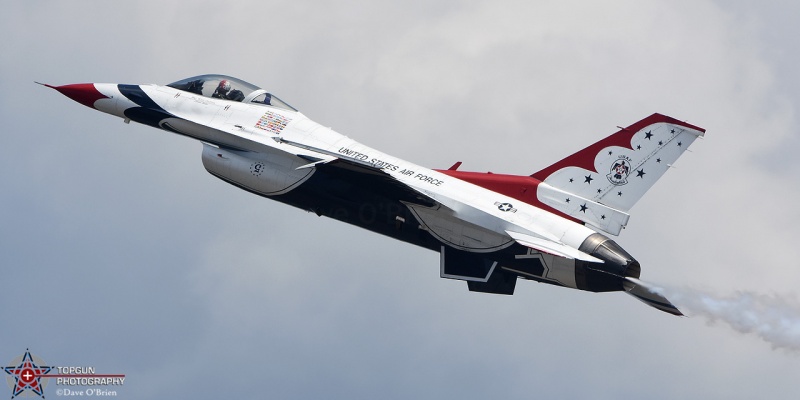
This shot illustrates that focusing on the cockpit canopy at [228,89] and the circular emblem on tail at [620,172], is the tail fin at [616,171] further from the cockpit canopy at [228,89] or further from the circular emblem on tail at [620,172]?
the cockpit canopy at [228,89]

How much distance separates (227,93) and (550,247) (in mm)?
8426

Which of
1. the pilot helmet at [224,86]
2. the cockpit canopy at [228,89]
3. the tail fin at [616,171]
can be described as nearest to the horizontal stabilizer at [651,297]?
the tail fin at [616,171]

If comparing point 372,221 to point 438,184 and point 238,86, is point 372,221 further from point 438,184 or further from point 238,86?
point 238,86

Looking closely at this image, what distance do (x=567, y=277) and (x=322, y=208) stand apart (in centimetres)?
521

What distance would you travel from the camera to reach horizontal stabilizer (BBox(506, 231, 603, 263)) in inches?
964

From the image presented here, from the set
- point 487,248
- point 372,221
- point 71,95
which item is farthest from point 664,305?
point 71,95

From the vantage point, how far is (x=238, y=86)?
95.8ft

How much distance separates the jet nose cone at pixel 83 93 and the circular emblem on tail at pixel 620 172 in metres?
11.1

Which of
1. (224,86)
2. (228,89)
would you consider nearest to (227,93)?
(228,89)

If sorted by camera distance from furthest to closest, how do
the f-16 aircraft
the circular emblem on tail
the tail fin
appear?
1. the circular emblem on tail
2. the tail fin
3. the f-16 aircraft

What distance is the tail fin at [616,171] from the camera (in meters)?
26.2

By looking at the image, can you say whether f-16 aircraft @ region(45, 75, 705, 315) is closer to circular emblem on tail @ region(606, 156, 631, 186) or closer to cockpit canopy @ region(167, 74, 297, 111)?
circular emblem on tail @ region(606, 156, 631, 186)

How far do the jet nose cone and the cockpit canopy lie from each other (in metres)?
1.65

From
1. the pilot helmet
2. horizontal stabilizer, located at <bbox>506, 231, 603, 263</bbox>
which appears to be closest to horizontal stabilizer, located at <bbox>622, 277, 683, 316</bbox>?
horizontal stabilizer, located at <bbox>506, 231, 603, 263</bbox>
